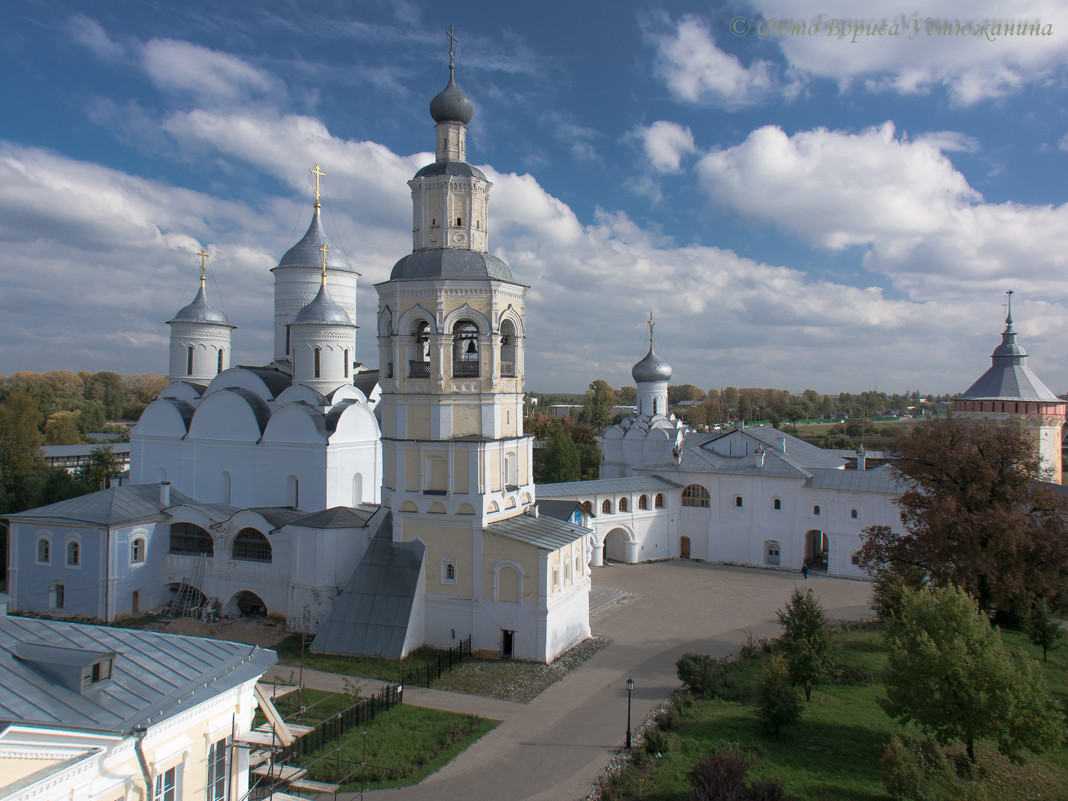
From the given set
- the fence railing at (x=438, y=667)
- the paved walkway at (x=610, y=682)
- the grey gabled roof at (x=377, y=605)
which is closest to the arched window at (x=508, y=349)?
the grey gabled roof at (x=377, y=605)

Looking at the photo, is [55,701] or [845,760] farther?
[845,760]

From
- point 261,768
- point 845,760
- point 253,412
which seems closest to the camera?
point 261,768

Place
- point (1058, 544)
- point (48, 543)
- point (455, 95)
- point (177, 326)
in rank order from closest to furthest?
1. point (1058, 544)
2. point (455, 95)
3. point (48, 543)
4. point (177, 326)

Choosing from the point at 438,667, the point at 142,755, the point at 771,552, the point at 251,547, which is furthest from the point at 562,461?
the point at 142,755

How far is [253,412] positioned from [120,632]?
1623 cm

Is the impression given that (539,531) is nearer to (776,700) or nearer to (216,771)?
(776,700)

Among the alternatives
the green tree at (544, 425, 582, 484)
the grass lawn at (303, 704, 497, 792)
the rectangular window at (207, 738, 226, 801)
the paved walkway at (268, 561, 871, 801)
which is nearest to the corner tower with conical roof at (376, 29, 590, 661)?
the paved walkway at (268, 561, 871, 801)

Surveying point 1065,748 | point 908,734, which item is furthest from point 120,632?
point 1065,748

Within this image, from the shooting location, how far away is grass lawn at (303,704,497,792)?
1141cm

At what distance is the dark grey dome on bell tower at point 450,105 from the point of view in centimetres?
1897

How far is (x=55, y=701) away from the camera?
18.7 feet

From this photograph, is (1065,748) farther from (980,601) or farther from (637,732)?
(637,732)

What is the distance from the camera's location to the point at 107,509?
66.9ft

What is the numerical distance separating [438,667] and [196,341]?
18.7 meters
